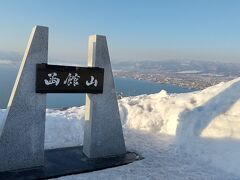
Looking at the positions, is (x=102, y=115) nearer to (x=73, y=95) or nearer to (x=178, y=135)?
(x=178, y=135)

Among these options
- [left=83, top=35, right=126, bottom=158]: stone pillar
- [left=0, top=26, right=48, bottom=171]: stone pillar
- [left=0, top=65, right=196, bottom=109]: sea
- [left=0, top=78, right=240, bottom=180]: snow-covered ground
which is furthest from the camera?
[left=0, top=65, right=196, bottom=109]: sea

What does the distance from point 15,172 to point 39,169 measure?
525mm

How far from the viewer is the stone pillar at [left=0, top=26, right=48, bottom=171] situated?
6879 mm

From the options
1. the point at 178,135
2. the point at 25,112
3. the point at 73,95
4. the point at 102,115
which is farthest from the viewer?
the point at 73,95

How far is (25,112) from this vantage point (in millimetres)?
7027

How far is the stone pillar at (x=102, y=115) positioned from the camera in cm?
787

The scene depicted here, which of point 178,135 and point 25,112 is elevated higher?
point 25,112

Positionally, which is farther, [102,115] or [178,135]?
[178,135]

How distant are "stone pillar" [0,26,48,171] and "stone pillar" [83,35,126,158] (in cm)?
A: 130

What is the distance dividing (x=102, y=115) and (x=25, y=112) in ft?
6.59

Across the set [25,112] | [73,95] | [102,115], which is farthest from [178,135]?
[73,95]

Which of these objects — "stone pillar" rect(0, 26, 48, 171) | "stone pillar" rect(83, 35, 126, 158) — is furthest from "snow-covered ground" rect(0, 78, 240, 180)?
"stone pillar" rect(0, 26, 48, 171)

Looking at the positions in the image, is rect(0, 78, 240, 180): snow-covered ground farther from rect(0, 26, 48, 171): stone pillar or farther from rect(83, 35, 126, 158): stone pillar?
rect(0, 26, 48, 171): stone pillar

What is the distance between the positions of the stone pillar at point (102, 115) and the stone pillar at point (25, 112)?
1.30m
